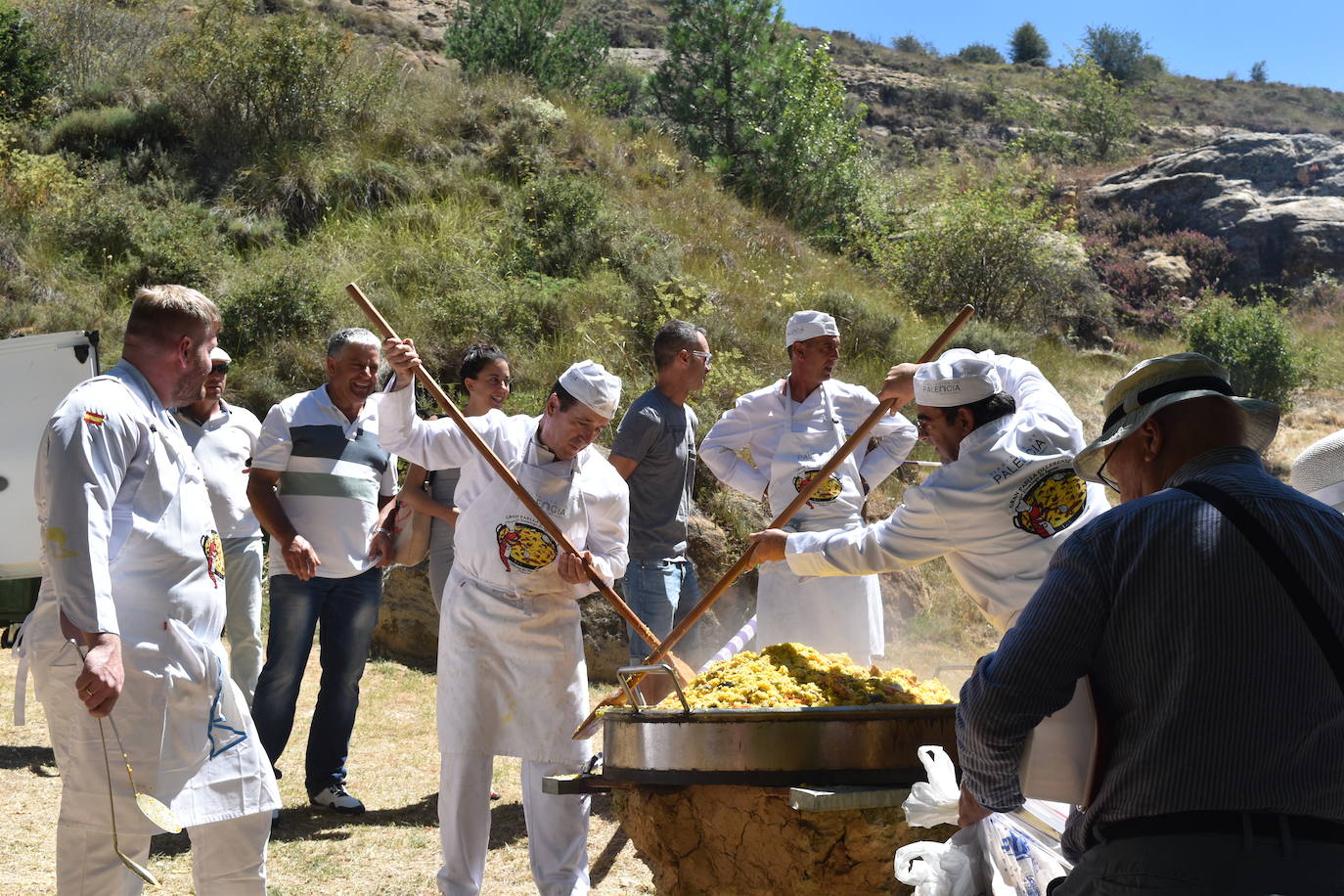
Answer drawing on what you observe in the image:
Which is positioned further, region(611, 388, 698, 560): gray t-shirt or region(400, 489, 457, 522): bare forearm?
region(400, 489, 457, 522): bare forearm

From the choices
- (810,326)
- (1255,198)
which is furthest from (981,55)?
(810,326)

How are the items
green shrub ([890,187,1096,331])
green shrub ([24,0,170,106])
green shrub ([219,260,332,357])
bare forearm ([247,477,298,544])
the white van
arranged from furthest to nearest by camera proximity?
green shrub ([24,0,170,106])
green shrub ([890,187,1096,331])
green shrub ([219,260,332,357])
the white van
bare forearm ([247,477,298,544])

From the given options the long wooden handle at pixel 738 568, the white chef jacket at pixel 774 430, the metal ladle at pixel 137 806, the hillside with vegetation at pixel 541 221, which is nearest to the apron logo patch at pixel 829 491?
the white chef jacket at pixel 774 430

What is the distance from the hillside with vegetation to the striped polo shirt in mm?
4792

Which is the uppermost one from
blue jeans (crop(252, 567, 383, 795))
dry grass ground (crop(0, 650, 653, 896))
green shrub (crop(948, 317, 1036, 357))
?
green shrub (crop(948, 317, 1036, 357))

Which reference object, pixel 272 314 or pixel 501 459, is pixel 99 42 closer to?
pixel 272 314

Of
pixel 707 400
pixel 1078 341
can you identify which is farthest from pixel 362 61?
pixel 1078 341

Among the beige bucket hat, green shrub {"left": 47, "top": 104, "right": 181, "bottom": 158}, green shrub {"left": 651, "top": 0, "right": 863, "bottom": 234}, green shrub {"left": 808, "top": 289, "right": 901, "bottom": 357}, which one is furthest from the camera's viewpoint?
green shrub {"left": 651, "top": 0, "right": 863, "bottom": 234}

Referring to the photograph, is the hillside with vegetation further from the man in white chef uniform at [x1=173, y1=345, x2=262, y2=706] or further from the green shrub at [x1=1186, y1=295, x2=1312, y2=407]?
the man in white chef uniform at [x1=173, y1=345, x2=262, y2=706]

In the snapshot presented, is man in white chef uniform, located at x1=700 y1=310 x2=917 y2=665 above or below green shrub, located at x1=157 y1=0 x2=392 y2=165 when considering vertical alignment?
below

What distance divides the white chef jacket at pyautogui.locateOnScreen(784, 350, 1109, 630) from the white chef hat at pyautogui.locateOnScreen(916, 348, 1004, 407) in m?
0.12

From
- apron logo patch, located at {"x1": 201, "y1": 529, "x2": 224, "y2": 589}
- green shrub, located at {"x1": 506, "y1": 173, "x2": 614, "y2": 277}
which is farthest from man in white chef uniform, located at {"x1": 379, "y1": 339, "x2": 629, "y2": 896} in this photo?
green shrub, located at {"x1": 506, "y1": 173, "x2": 614, "y2": 277}

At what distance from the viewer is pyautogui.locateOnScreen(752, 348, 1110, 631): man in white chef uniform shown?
11.7ft

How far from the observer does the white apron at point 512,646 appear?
449cm
